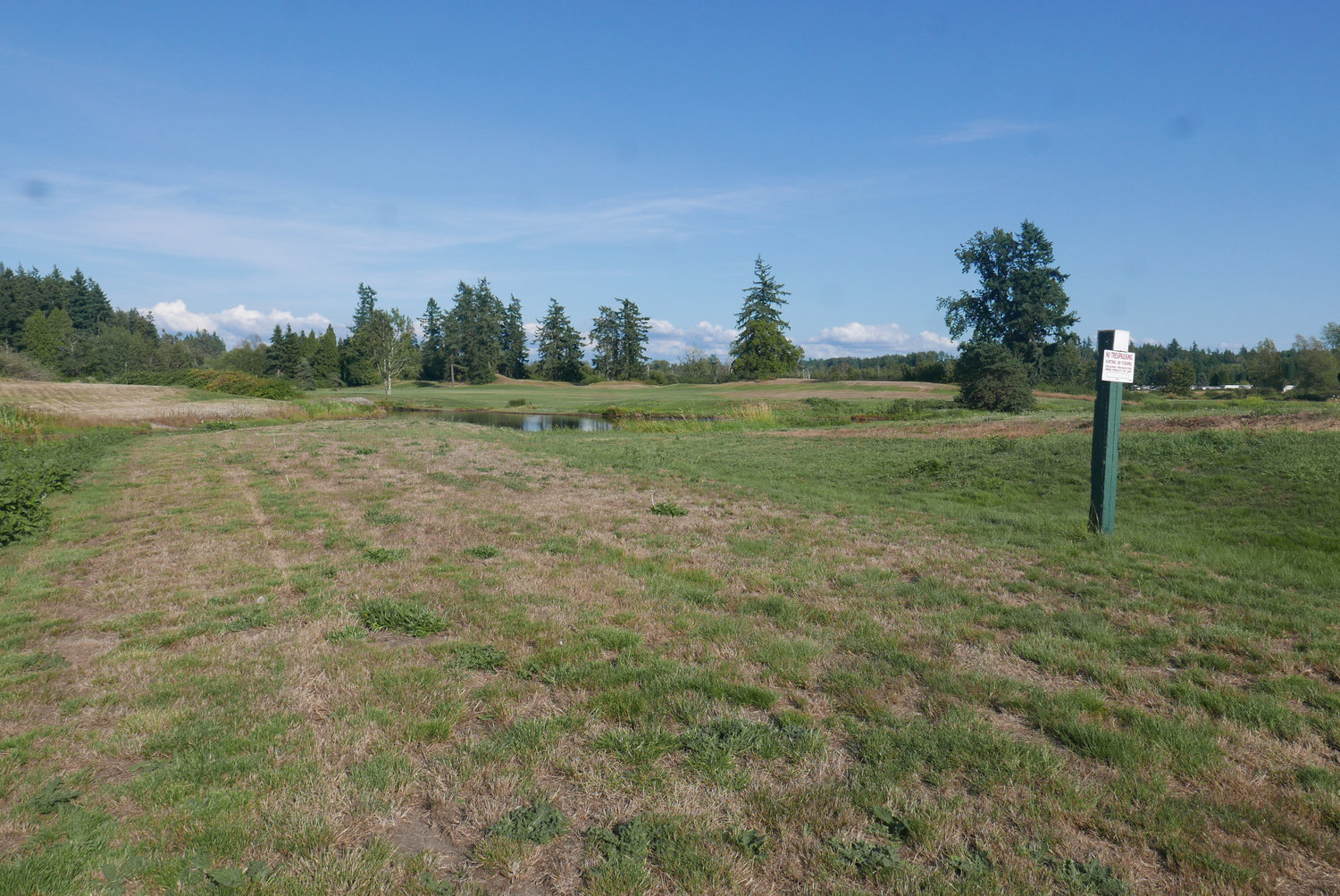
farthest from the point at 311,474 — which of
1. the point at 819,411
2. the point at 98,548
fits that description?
the point at 819,411

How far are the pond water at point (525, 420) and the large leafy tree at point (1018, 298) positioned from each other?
115 ft

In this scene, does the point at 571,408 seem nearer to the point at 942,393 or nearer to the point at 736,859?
the point at 942,393

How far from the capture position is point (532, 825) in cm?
309

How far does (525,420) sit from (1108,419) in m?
41.4

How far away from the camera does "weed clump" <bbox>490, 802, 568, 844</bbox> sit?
304 centimetres

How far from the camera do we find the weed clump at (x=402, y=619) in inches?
220

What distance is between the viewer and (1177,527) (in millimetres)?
9289

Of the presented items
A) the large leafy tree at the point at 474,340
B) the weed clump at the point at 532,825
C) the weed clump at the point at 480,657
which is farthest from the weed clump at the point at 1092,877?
the large leafy tree at the point at 474,340

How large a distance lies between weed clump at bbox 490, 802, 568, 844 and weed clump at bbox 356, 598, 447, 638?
266 cm

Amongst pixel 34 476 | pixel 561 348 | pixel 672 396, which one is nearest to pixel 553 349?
pixel 561 348

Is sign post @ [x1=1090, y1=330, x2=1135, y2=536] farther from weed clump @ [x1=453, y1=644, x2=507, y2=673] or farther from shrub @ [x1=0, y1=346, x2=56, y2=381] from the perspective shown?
shrub @ [x1=0, y1=346, x2=56, y2=381]

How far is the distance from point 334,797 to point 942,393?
55767 mm

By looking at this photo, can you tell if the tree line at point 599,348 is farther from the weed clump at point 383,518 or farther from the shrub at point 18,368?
the weed clump at point 383,518

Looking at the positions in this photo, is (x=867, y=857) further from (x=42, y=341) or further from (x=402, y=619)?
(x=42, y=341)
